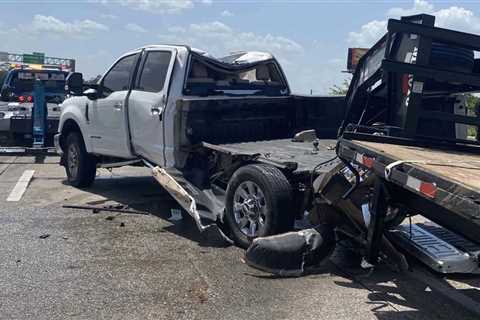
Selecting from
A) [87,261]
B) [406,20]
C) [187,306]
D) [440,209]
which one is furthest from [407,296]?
[87,261]

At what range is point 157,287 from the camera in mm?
4859

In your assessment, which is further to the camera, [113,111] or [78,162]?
[78,162]

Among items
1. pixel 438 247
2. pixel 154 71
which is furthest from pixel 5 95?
pixel 438 247

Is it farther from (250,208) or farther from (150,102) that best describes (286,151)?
(150,102)

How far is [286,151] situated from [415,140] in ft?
6.75

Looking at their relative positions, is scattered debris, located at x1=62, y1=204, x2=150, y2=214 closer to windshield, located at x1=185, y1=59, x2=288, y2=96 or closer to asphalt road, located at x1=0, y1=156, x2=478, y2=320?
asphalt road, located at x1=0, y1=156, x2=478, y2=320

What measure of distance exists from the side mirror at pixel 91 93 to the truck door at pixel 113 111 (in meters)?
0.06

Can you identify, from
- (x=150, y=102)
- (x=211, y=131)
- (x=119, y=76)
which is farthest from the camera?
(x=119, y=76)

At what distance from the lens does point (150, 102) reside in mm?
7312

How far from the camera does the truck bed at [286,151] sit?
230 inches

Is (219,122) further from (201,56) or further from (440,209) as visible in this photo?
(440,209)

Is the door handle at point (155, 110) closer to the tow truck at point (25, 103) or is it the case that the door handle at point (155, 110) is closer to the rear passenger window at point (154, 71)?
the rear passenger window at point (154, 71)

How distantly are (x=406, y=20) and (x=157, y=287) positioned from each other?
292cm

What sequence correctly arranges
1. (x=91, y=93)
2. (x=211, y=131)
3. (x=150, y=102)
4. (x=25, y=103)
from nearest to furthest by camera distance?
(x=211, y=131), (x=150, y=102), (x=91, y=93), (x=25, y=103)
